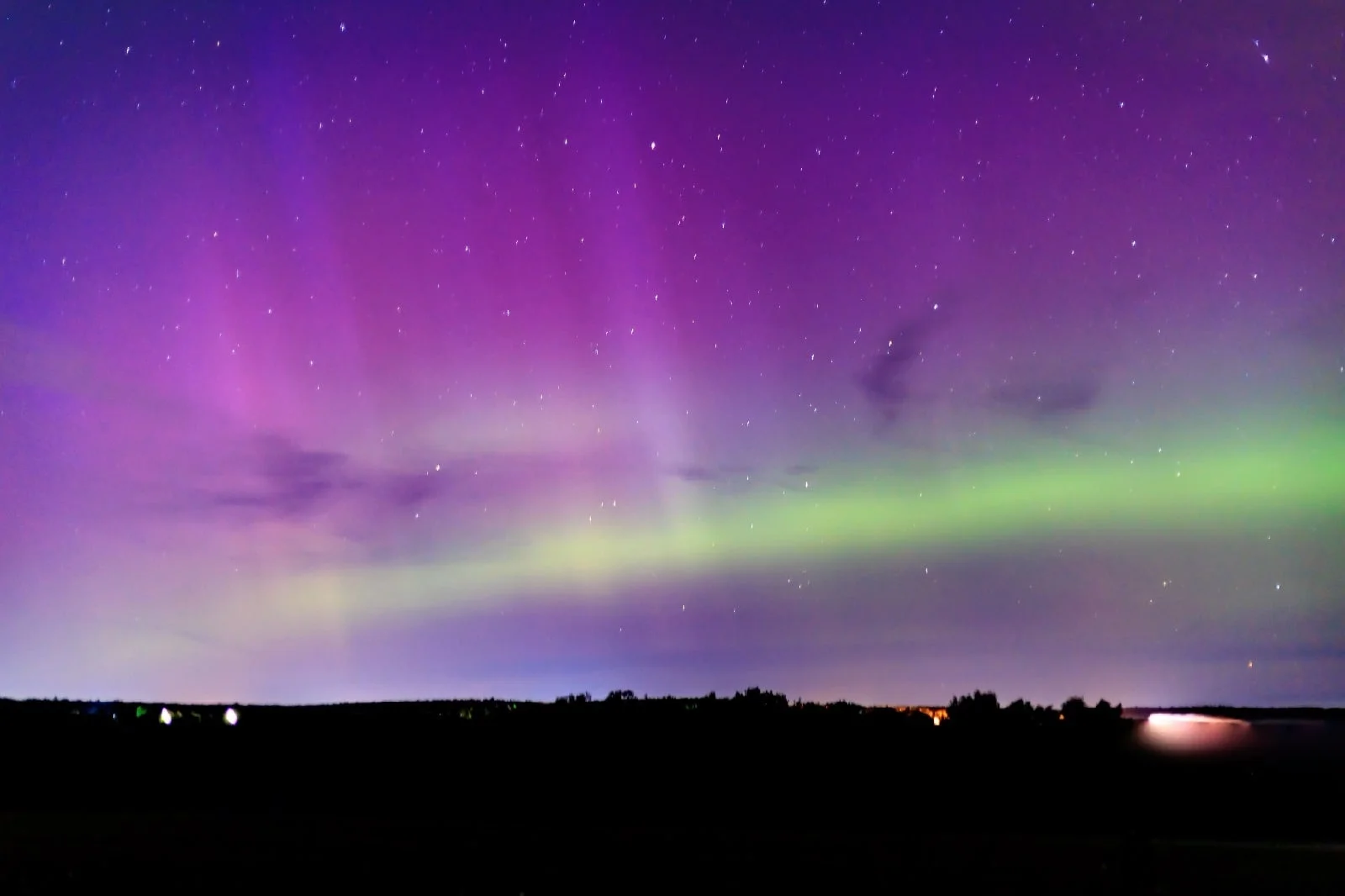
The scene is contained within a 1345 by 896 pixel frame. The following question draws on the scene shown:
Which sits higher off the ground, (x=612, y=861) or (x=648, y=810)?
(x=648, y=810)

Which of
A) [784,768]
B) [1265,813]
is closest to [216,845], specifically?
[784,768]

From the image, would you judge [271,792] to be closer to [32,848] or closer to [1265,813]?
[32,848]

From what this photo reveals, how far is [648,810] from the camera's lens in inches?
704

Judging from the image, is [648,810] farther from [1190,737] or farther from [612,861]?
[1190,737]

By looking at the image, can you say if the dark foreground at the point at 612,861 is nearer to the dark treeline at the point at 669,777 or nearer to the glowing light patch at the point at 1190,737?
the dark treeline at the point at 669,777

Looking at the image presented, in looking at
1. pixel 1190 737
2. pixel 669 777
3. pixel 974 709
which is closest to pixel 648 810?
pixel 669 777

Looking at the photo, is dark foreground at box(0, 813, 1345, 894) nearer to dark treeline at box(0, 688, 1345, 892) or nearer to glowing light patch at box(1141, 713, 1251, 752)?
dark treeline at box(0, 688, 1345, 892)

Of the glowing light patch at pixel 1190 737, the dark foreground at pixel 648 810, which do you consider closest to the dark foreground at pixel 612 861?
the dark foreground at pixel 648 810

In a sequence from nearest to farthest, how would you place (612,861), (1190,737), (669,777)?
(612,861)
(669,777)
(1190,737)

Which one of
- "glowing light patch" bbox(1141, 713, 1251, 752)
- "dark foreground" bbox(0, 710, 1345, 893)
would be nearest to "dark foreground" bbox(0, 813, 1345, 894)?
"dark foreground" bbox(0, 710, 1345, 893)

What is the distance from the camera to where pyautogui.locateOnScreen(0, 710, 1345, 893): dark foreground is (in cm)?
1109

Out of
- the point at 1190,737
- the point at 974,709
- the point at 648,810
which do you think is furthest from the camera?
the point at 1190,737

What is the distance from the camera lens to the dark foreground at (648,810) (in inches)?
437

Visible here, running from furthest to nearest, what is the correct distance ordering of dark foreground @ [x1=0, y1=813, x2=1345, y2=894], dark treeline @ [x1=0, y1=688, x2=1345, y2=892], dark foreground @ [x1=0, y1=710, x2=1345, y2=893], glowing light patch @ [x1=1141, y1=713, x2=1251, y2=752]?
glowing light patch @ [x1=1141, y1=713, x2=1251, y2=752], dark treeline @ [x1=0, y1=688, x2=1345, y2=892], dark foreground @ [x1=0, y1=710, x2=1345, y2=893], dark foreground @ [x1=0, y1=813, x2=1345, y2=894]
